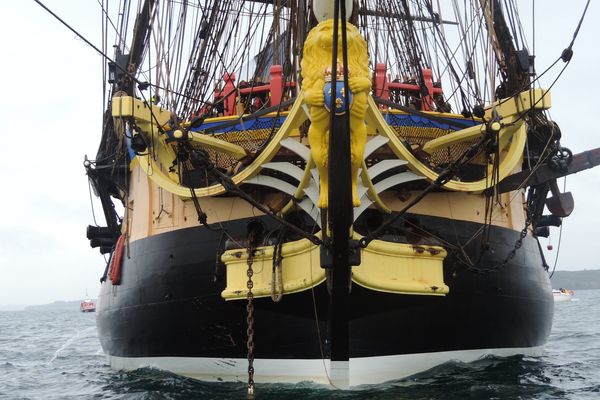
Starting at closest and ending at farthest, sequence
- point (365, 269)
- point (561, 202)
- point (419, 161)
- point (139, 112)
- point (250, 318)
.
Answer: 1. point (250, 318)
2. point (365, 269)
3. point (139, 112)
4. point (419, 161)
5. point (561, 202)

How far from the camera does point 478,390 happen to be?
9141mm

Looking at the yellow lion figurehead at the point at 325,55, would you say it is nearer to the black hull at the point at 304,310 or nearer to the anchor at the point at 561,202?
the black hull at the point at 304,310

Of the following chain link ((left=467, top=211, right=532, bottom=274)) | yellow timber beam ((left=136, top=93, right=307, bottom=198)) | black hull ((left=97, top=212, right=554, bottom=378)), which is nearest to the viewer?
yellow timber beam ((left=136, top=93, right=307, bottom=198))

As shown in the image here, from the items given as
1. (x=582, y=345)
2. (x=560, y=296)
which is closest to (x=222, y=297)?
(x=582, y=345)

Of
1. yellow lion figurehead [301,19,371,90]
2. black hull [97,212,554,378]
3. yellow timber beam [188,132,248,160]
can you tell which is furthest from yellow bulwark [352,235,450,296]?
yellow lion figurehead [301,19,371,90]

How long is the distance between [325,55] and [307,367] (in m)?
4.09

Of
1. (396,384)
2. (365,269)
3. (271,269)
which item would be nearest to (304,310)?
(271,269)

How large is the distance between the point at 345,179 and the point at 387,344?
280 cm

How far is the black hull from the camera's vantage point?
9.31 m

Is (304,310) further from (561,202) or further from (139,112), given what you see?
(561,202)

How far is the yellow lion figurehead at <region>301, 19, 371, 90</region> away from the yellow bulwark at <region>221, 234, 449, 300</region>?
7.10ft

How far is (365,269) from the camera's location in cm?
885

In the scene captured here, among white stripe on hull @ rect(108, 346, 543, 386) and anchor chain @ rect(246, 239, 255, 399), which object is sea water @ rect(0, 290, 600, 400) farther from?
anchor chain @ rect(246, 239, 255, 399)

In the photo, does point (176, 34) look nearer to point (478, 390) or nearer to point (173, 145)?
point (173, 145)
